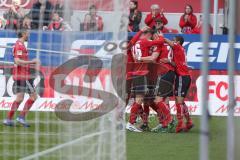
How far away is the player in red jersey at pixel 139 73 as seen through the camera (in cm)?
1425

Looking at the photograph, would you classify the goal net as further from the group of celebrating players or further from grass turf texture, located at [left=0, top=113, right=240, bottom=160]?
the group of celebrating players

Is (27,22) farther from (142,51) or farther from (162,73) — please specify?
(162,73)

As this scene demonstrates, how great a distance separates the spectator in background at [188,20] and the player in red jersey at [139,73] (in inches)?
199

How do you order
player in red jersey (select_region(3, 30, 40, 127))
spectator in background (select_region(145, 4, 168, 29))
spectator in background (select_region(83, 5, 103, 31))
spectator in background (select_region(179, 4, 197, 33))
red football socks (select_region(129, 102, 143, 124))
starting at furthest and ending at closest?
spectator in background (select_region(179, 4, 197, 33)) < spectator in background (select_region(145, 4, 168, 29)) < red football socks (select_region(129, 102, 143, 124)) < player in red jersey (select_region(3, 30, 40, 127)) < spectator in background (select_region(83, 5, 103, 31))

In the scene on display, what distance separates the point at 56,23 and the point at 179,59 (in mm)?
7104

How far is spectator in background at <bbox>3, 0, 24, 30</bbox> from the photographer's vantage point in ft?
33.2

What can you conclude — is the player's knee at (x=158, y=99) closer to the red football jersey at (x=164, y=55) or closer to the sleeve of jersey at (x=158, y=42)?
the red football jersey at (x=164, y=55)

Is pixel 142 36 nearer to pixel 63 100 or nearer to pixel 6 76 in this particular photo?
pixel 6 76

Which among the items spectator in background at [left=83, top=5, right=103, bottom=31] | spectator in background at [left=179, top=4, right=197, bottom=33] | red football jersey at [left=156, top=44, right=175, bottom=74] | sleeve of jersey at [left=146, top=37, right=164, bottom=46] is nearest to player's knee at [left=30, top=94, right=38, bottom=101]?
sleeve of jersey at [left=146, top=37, right=164, bottom=46]

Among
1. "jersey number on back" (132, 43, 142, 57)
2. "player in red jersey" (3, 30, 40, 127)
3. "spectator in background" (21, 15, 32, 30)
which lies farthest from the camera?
"jersey number on back" (132, 43, 142, 57)

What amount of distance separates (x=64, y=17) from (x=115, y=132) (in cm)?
133

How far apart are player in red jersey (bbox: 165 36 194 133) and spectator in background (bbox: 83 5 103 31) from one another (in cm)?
649

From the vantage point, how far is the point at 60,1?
734cm

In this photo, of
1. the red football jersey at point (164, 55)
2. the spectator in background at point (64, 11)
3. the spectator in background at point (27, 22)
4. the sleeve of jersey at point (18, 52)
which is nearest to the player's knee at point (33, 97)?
the sleeve of jersey at point (18, 52)
